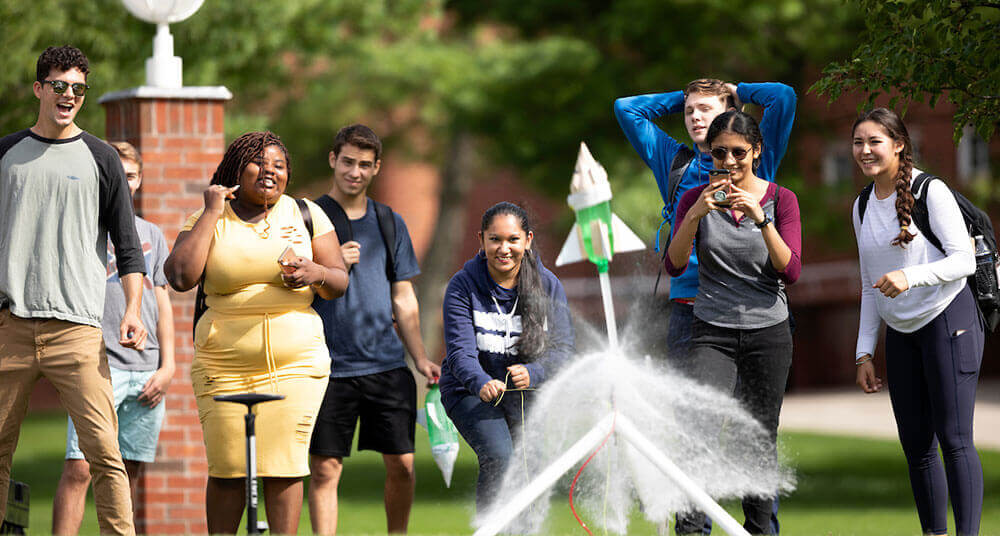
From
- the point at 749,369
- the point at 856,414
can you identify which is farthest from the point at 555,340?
the point at 856,414

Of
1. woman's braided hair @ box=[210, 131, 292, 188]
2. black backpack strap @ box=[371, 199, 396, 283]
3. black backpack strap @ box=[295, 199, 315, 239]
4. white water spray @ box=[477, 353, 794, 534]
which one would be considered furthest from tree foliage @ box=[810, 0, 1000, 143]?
woman's braided hair @ box=[210, 131, 292, 188]

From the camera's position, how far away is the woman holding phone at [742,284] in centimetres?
604

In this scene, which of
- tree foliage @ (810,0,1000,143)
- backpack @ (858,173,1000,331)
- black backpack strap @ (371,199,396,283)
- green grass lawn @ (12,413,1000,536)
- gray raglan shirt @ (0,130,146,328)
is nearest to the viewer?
gray raglan shirt @ (0,130,146,328)

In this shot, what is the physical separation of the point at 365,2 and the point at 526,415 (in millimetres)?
11857

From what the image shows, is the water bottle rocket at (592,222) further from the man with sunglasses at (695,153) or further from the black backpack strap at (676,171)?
the black backpack strap at (676,171)

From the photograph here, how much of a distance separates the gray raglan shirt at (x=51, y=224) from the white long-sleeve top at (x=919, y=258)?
11.0ft

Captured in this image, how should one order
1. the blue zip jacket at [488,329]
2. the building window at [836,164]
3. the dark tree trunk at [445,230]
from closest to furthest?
the blue zip jacket at [488,329], the building window at [836,164], the dark tree trunk at [445,230]

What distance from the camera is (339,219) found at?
703 cm

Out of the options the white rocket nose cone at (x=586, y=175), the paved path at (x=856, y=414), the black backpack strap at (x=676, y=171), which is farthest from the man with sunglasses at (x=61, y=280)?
the paved path at (x=856, y=414)

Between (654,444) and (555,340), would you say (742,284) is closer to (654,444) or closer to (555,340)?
(654,444)

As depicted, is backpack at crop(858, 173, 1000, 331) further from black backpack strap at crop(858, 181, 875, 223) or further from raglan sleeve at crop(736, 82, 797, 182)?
raglan sleeve at crop(736, 82, 797, 182)

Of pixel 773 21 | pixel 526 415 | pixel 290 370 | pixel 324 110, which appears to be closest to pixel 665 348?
pixel 526 415

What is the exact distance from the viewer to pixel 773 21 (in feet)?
55.5

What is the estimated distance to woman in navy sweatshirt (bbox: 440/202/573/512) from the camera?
6.40m
